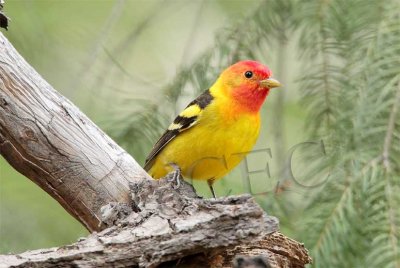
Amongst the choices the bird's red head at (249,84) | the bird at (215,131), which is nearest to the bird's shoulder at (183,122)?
the bird at (215,131)

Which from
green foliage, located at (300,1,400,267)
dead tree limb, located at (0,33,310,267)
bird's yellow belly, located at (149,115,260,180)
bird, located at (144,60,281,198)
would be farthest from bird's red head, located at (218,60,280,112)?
dead tree limb, located at (0,33,310,267)

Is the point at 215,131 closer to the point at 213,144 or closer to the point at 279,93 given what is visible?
the point at 213,144

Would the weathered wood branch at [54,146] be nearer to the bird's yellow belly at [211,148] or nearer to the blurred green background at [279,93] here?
the blurred green background at [279,93]

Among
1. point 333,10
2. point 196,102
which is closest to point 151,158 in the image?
point 196,102

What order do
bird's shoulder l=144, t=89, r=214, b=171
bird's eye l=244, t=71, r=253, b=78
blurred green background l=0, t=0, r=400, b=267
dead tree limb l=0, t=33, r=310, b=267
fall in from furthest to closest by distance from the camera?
bird's eye l=244, t=71, r=253, b=78
bird's shoulder l=144, t=89, r=214, b=171
blurred green background l=0, t=0, r=400, b=267
dead tree limb l=0, t=33, r=310, b=267

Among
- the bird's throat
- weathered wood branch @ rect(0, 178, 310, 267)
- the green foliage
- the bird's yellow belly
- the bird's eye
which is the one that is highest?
the bird's eye

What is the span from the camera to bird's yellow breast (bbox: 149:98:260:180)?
10.4ft

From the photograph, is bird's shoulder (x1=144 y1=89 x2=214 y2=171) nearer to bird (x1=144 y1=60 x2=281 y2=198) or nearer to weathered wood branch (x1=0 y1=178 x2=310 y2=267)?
bird (x1=144 y1=60 x2=281 y2=198)

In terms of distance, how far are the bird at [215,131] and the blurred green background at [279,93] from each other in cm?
11

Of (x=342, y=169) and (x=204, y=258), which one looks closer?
(x=204, y=258)

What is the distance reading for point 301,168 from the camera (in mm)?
2562

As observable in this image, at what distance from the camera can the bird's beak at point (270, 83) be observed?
10.7ft

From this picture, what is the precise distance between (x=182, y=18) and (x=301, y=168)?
150 cm

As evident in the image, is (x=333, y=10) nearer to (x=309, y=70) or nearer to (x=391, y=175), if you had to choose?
(x=309, y=70)
